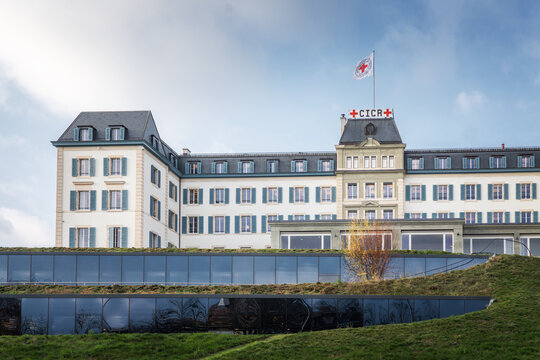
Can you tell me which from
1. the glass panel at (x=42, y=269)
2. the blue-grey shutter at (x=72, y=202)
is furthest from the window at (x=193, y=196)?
the glass panel at (x=42, y=269)

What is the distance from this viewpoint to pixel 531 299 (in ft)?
158

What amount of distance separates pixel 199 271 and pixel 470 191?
3238cm

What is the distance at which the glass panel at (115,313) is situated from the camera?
4912 centimetres

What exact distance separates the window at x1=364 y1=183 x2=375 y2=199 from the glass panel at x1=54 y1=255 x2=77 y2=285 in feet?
103

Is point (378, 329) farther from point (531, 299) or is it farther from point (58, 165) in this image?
point (58, 165)

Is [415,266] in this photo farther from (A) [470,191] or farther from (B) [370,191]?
(A) [470,191]

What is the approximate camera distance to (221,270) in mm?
58375

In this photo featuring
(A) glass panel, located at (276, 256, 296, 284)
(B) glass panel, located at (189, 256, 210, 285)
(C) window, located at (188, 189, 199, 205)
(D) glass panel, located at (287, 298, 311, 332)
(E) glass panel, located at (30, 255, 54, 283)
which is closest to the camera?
(D) glass panel, located at (287, 298, 311, 332)

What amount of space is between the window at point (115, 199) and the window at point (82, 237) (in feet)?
9.40

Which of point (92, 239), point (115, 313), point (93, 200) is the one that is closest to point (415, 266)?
point (115, 313)

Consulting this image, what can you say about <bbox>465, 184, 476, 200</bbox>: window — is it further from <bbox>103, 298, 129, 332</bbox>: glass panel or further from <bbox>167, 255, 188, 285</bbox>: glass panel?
<bbox>103, 298, 129, 332</bbox>: glass panel

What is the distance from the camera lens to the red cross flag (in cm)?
8225

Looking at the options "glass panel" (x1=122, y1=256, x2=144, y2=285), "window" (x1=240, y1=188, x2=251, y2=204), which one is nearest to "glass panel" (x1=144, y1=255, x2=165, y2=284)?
"glass panel" (x1=122, y1=256, x2=144, y2=285)

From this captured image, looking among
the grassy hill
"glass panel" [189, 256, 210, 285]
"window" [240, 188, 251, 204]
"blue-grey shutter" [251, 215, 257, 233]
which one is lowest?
the grassy hill
